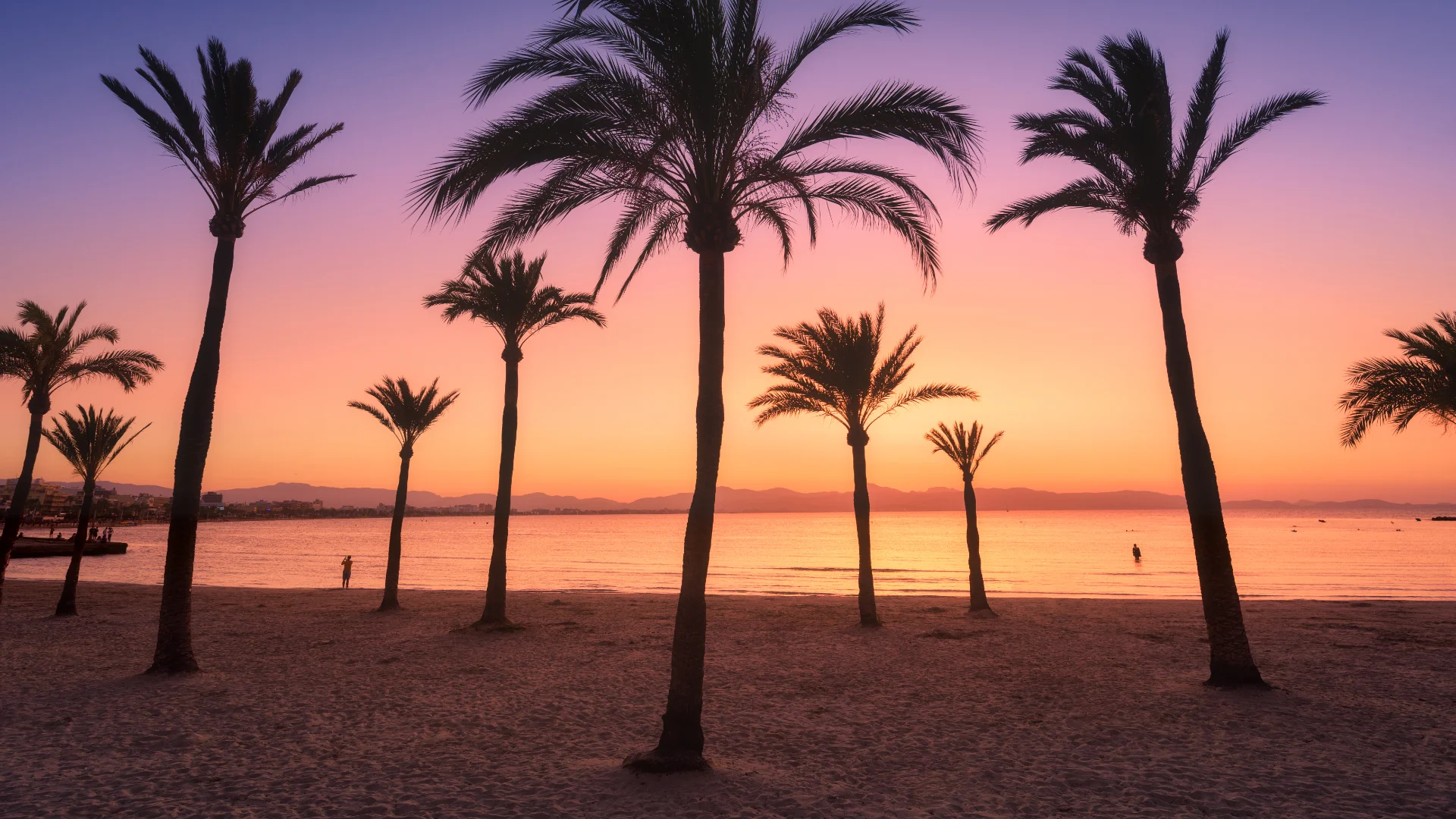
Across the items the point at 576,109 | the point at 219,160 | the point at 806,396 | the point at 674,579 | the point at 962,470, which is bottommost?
the point at 674,579

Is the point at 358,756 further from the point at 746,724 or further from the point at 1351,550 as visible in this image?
the point at 1351,550

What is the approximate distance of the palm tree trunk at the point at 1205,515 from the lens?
11.2 meters

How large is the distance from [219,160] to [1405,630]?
2735 centimetres

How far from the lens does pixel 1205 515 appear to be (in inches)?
453

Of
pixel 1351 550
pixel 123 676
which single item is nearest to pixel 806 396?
pixel 123 676

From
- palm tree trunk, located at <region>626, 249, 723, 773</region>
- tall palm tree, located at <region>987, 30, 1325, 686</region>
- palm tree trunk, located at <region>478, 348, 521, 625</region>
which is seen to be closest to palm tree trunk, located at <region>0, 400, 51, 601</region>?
palm tree trunk, located at <region>478, 348, 521, 625</region>

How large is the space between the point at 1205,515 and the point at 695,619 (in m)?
8.79

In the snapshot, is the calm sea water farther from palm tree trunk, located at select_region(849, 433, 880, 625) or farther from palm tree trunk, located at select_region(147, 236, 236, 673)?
palm tree trunk, located at select_region(147, 236, 236, 673)

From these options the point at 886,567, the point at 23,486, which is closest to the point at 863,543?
the point at 23,486

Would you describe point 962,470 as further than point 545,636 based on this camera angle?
Yes

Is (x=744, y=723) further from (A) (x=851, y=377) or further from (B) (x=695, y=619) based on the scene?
(A) (x=851, y=377)

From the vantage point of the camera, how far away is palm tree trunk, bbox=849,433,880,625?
1927 centimetres

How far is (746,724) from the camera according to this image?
32.3ft

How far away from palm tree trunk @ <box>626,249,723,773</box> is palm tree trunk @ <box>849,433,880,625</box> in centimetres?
1149
